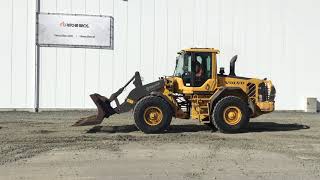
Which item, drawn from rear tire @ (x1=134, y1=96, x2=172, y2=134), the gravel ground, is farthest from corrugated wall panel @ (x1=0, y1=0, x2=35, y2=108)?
rear tire @ (x1=134, y1=96, x2=172, y2=134)

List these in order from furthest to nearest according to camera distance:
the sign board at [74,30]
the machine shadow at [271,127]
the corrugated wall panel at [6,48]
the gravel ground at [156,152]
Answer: the sign board at [74,30] < the corrugated wall panel at [6,48] < the machine shadow at [271,127] < the gravel ground at [156,152]

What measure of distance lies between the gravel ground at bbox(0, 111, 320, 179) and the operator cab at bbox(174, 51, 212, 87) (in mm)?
1431

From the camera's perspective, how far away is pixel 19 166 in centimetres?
971

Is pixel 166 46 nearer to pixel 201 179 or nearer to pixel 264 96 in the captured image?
pixel 264 96

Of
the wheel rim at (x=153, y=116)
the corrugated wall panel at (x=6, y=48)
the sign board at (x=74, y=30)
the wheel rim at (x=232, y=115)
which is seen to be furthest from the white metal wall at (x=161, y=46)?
the wheel rim at (x=232, y=115)

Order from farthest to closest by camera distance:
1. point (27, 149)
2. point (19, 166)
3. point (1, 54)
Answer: point (1, 54) → point (27, 149) → point (19, 166)

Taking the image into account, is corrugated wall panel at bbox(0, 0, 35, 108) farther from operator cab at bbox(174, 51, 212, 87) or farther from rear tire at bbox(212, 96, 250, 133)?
rear tire at bbox(212, 96, 250, 133)

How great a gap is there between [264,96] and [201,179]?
6.79 m

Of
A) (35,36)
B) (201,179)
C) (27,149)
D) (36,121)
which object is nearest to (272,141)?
(201,179)

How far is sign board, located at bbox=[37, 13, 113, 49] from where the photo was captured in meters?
21.2

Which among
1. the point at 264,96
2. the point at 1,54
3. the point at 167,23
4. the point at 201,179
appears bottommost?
the point at 201,179

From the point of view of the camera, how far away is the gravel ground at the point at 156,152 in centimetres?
930

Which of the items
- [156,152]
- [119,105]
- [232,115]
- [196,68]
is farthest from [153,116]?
[156,152]

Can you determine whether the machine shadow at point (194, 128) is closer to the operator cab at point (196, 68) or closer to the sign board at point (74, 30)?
the operator cab at point (196, 68)
